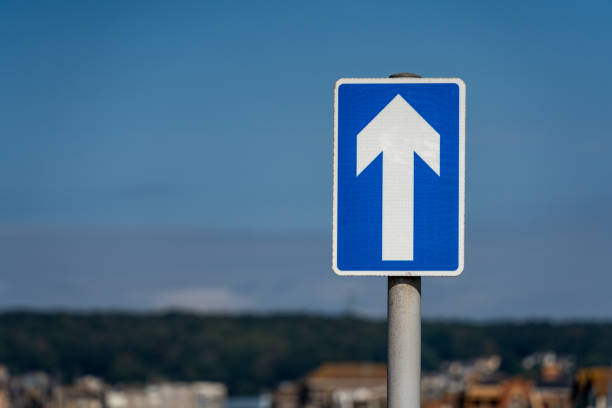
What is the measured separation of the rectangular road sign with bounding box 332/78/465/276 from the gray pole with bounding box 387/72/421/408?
0.50 feet

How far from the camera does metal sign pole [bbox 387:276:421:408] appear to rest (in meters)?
7.12

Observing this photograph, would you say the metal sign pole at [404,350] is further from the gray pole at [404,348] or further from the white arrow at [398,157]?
the white arrow at [398,157]

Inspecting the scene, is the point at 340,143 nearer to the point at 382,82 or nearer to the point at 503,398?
the point at 382,82

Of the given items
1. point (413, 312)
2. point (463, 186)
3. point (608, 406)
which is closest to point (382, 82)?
point (463, 186)

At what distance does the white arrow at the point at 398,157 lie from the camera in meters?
7.34

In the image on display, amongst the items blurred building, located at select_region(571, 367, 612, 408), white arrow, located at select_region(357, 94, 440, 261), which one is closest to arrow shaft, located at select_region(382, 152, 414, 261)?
white arrow, located at select_region(357, 94, 440, 261)

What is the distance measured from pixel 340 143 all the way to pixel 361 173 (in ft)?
0.64

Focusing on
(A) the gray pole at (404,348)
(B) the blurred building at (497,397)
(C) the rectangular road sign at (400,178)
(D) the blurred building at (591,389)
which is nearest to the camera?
(A) the gray pole at (404,348)

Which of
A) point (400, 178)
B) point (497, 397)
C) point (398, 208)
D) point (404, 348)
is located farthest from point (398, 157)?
point (497, 397)

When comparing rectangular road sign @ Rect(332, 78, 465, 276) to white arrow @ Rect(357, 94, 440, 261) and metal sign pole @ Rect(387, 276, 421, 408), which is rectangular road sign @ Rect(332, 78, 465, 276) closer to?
white arrow @ Rect(357, 94, 440, 261)

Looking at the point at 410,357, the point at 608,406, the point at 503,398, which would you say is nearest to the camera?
the point at 410,357

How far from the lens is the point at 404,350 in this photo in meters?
7.15

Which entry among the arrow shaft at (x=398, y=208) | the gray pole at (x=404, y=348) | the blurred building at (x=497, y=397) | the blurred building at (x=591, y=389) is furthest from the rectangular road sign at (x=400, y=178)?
the blurred building at (x=497, y=397)

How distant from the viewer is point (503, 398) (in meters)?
141
